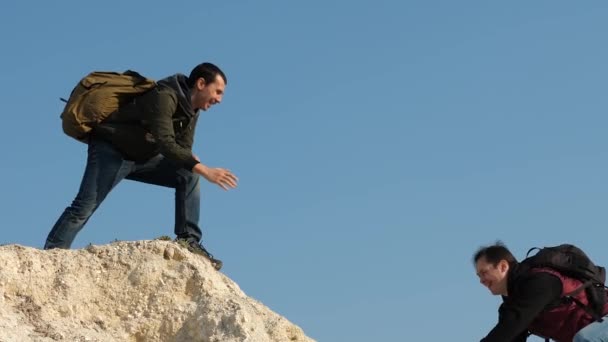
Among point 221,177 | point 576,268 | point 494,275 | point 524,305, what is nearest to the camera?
point 524,305

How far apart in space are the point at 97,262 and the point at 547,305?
4.65 meters

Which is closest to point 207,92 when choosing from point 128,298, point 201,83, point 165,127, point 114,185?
point 201,83

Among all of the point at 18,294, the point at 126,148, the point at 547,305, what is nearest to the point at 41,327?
the point at 18,294

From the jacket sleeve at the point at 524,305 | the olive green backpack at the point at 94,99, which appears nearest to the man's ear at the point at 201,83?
the olive green backpack at the point at 94,99

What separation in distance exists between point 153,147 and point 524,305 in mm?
4688

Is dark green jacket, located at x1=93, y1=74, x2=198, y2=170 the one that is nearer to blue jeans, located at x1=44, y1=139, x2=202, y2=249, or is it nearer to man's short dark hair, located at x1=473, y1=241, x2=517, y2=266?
blue jeans, located at x1=44, y1=139, x2=202, y2=249

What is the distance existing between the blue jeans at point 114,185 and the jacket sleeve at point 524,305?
4.46 metres

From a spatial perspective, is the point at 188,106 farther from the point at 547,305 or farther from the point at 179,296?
the point at 547,305

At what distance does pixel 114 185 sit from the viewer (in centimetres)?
997

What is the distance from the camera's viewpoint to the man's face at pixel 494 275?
268 inches

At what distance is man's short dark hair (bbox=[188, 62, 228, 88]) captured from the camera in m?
9.85

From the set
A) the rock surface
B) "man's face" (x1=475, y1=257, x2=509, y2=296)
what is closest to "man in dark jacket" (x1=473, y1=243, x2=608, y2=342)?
"man's face" (x1=475, y1=257, x2=509, y2=296)

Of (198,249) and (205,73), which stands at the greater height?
(205,73)

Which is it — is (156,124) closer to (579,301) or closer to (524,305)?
(524,305)
